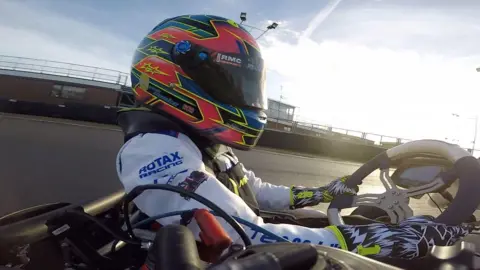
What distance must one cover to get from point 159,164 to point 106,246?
39 cm

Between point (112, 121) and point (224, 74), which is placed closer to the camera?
point (224, 74)

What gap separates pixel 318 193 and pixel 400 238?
1.02 metres

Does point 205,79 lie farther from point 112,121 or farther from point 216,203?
point 112,121

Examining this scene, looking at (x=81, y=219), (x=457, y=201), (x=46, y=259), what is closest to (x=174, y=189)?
(x=81, y=219)

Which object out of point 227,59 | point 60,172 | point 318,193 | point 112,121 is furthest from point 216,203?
point 112,121

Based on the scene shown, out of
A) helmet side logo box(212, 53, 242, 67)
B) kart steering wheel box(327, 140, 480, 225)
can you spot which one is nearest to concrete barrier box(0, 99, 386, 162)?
kart steering wheel box(327, 140, 480, 225)

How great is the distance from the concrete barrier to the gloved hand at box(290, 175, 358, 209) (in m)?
12.9

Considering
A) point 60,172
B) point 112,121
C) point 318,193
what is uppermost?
point 318,193

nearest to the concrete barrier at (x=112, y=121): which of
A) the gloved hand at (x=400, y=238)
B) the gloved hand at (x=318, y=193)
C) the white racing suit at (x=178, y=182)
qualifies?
the gloved hand at (x=318, y=193)

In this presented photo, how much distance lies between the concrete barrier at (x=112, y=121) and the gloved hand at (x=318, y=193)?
42.5 feet

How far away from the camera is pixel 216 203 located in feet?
5.59

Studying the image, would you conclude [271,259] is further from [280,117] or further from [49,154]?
[280,117]

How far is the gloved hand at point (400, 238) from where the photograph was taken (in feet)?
5.56

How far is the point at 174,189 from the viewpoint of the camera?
1.40 m
